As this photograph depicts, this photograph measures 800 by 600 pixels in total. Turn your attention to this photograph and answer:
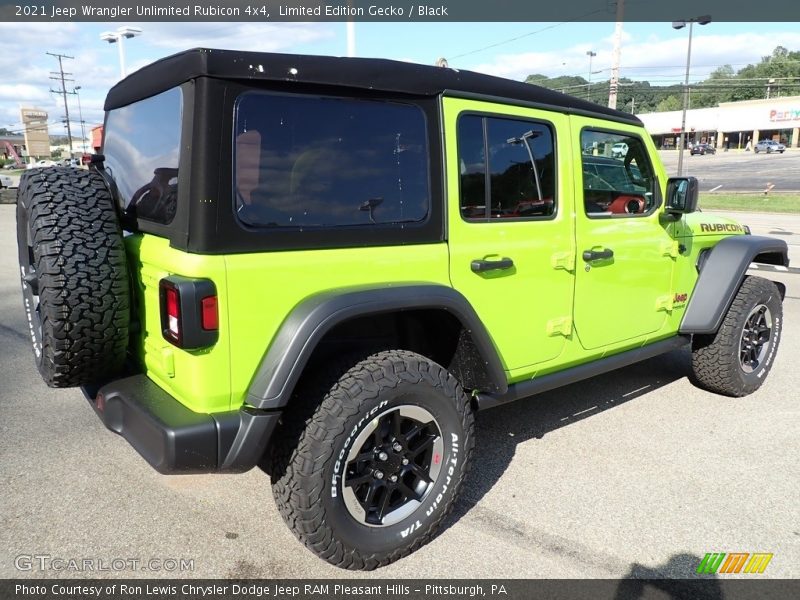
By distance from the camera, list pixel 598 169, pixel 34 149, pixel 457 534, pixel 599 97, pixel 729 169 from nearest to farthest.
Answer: pixel 457 534 < pixel 598 169 < pixel 599 97 < pixel 729 169 < pixel 34 149

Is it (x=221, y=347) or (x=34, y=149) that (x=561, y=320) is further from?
(x=34, y=149)

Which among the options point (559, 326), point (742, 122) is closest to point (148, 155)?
point (559, 326)

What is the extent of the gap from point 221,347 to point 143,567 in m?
1.07

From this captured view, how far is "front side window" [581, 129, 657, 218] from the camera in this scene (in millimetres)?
3377

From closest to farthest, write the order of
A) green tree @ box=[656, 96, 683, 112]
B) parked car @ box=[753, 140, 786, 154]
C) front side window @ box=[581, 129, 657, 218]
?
front side window @ box=[581, 129, 657, 218] < parked car @ box=[753, 140, 786, 154] < green tree @ box=[656, 96, 683, 112]

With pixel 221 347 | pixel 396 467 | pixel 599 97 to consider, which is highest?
pixel 599 97

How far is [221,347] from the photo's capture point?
218cm

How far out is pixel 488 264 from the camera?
9.16 ft

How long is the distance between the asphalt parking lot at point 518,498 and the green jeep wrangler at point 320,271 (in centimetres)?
40

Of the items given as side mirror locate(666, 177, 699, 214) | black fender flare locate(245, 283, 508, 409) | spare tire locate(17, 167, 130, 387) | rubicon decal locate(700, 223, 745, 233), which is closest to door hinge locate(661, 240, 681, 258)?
side mirror locate(666, 177, 699, 214)

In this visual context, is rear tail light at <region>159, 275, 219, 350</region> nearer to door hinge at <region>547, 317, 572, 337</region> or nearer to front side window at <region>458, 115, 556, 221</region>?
front side window at <region>458, 115, 556, 221</region>

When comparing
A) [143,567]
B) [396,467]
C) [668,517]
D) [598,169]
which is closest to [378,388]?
[396,467]

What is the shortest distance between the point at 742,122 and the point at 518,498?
280 feet

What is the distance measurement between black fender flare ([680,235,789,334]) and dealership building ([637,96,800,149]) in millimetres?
71173
